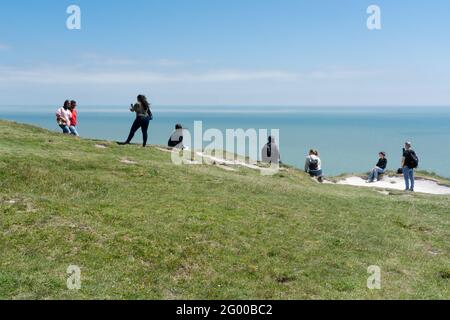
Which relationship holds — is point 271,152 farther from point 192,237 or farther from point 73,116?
point 192,237

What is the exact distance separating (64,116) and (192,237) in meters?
24.7

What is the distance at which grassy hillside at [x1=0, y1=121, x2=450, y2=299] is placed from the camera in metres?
14.4

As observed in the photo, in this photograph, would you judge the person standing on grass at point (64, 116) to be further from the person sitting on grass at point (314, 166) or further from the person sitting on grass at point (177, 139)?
the person sitting on grass at point (314, 166)

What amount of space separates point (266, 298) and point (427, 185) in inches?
1465

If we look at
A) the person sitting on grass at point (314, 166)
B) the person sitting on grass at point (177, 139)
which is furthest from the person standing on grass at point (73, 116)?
the person sitting on grass at point (314, 166)

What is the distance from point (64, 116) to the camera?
3806 centimetres

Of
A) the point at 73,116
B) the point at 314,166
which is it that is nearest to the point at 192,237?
the point at 73,116

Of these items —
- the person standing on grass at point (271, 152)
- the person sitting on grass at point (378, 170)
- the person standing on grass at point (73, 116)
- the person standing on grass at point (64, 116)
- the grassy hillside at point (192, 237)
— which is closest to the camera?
the grassy hillside at point (192, 237)

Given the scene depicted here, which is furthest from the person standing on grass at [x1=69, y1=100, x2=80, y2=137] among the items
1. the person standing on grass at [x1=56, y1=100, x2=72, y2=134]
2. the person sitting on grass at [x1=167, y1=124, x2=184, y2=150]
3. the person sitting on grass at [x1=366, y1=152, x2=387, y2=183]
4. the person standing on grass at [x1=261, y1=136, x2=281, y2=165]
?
the person sitting on grass at [x1=366, y1=152, x2=387, y2=183]

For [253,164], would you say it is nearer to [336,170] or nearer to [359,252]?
[359,252]

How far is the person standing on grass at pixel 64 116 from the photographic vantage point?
37.8 meters

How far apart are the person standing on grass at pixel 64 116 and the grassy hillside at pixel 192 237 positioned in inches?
390

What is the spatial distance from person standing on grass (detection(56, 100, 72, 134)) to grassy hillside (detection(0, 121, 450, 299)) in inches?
390
